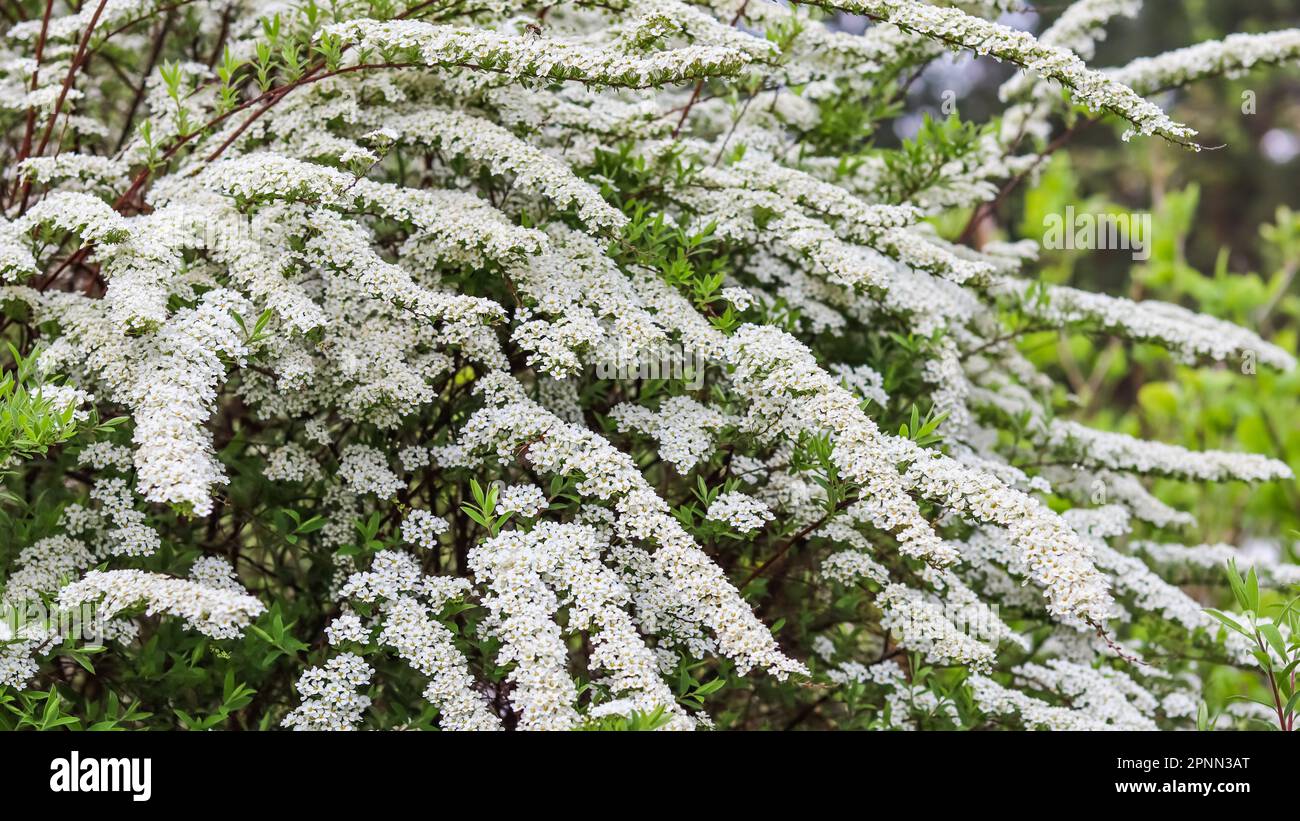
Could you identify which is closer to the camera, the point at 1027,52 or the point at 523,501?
the point at 523,501

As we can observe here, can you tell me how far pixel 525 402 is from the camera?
3023 millimetres

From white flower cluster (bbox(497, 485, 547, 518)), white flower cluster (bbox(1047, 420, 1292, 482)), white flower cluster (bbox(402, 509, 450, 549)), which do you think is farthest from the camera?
white flower cluster (bbox(1047, 420, 1292, 482))

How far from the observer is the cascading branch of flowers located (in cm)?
272

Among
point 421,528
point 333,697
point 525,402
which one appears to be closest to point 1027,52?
point 525,402

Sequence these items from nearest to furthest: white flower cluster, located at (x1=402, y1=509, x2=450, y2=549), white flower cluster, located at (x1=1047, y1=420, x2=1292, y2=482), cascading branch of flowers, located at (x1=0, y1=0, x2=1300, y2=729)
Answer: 1. cascading branch of flowers, located at (x1=0, y1=0, x2=1300, y2=729)
2. white flower cluster, located at (x1=402, y1=509, x2=450, y2=549)
3. white flower cluster, located at (x1=1047, y1=420, x2=1292, y2=482)

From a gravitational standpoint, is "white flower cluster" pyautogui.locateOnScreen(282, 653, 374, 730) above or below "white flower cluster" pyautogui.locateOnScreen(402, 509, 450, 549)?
below

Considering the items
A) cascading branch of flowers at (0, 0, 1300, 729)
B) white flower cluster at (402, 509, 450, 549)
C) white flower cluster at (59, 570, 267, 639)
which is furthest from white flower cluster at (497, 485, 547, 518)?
white flower cluster at (59, 570, 267, 639)

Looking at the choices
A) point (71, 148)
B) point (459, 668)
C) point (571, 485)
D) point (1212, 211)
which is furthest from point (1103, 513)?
point (1212, 211)

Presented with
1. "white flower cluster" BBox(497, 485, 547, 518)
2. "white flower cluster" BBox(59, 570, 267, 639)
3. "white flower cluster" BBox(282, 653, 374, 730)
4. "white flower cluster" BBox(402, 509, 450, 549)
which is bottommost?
"white flower cluster" BBox(282, 653, 374, 730)

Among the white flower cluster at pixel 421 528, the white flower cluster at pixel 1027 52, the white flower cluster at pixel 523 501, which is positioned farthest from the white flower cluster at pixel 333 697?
the white flower cluster at pixel 1027 52

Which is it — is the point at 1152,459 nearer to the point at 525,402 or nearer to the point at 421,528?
the point at 525,402

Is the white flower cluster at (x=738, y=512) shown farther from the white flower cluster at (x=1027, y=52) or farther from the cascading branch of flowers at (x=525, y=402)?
the white flower cluster at (x=1027, y=52)

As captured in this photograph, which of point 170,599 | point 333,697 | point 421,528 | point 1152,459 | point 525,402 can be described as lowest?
point 333,697

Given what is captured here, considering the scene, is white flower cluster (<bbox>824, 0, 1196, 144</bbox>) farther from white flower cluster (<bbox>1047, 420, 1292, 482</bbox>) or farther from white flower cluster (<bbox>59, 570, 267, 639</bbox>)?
white flower cluster (<bbox>59, 570, 267, 639</bbox>)
